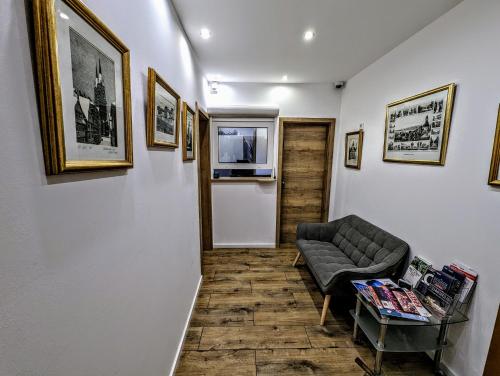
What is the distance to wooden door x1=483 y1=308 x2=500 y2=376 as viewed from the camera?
4.05ft

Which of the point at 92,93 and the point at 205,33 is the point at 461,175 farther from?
the point at 205,33

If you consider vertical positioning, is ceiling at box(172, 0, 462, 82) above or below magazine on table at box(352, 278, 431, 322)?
above

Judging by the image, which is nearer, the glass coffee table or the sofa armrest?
the glass coffee table

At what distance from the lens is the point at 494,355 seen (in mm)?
1250

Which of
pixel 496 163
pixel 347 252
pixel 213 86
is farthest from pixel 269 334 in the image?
pixel 213 86

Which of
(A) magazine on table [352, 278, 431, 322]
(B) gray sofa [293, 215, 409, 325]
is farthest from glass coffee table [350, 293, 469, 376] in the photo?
(B) gray sofa [293, 215, 409, 325]

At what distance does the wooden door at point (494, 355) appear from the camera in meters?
1.23

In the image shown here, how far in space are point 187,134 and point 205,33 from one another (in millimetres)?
894

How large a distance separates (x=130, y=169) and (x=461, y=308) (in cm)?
224

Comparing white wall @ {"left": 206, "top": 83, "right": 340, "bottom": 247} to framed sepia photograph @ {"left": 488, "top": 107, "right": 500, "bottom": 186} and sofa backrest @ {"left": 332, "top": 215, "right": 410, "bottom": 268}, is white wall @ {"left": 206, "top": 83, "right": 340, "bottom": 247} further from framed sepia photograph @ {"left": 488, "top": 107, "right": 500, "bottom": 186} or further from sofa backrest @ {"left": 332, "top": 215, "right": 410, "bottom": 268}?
framed sepia photograph @ {"left": 488, "top": 107, "right": 500, "bottom": 186}

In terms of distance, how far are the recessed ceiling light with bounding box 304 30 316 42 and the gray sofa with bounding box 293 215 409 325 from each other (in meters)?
2.01

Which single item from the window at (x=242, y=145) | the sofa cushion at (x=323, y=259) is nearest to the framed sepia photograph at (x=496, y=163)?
the sofa cushion at (x=323, y=259)

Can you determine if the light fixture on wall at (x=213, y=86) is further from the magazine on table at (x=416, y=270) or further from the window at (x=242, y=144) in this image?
the magazine on table at (x=416, y=270)

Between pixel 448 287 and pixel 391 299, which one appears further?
pixel 391 299
